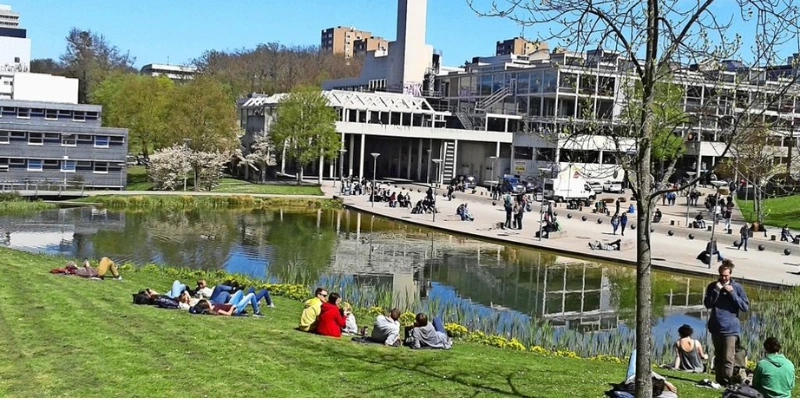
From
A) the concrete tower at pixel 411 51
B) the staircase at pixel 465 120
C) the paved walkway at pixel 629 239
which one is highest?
the concrete tower at pixel 411 51

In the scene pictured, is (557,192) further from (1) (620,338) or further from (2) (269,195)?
(1) (620,338)

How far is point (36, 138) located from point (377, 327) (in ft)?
145

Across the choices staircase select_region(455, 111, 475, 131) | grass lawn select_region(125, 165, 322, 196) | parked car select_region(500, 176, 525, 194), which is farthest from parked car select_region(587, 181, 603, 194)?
grass lawn select_region(125, 165, 322, 196)

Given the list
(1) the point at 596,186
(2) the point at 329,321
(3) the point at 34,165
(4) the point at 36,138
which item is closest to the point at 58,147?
(4) the point at 36,138

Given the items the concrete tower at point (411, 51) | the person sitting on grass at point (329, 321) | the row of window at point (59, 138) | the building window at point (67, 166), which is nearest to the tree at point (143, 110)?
the row of window at point (59, 138)

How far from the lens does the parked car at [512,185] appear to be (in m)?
60.5

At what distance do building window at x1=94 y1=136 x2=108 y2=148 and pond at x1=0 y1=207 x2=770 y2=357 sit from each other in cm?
1022

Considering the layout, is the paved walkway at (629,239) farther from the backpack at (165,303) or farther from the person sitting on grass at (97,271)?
the backpack at (165,303)

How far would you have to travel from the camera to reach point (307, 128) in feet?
211

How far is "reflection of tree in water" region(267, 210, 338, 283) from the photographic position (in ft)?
86.3

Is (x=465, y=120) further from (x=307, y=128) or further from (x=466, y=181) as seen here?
(x=307, y=128)

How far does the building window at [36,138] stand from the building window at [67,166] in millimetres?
1802

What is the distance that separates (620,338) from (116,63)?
333 feet

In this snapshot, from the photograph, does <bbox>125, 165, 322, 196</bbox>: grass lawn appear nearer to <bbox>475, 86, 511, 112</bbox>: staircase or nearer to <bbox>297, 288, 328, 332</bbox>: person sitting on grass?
<bbox>475, 86, 511, 112</bbox>: staircase
